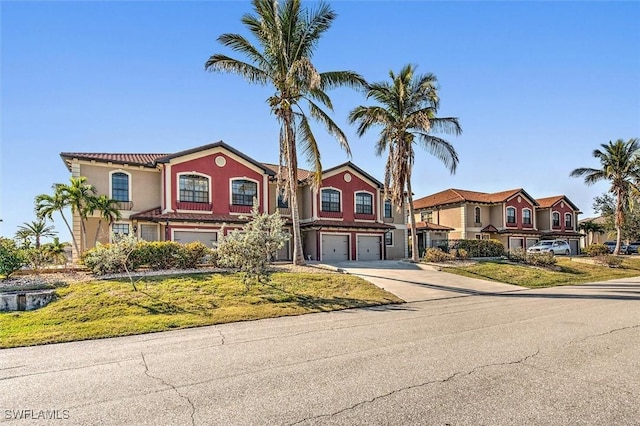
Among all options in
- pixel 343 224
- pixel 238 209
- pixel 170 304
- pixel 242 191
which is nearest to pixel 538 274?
pixel 343 224

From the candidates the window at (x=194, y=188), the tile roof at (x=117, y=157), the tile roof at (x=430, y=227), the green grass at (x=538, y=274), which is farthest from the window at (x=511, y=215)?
the tile roof at (x=117, y=157)

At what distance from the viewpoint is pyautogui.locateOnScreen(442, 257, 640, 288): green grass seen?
20.9m

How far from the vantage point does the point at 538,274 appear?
22.9 metres

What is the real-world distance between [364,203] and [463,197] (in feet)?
49.6

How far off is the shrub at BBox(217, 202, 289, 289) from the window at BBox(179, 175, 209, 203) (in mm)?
11912

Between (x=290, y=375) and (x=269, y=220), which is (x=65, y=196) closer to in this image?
(x=269, y=220)

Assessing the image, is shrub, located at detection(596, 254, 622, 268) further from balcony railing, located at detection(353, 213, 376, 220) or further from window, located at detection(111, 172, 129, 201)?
window, located at detection(111, 172, 129, 201)

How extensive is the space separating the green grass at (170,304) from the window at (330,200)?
542 inches

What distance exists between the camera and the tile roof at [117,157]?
22972mm

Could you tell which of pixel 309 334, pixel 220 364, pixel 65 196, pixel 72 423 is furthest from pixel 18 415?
pixel 65 196

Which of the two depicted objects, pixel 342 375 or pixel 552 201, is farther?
pixel 552 201

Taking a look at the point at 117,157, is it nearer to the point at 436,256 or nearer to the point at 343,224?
the point at 343,224

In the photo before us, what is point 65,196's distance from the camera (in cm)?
1975

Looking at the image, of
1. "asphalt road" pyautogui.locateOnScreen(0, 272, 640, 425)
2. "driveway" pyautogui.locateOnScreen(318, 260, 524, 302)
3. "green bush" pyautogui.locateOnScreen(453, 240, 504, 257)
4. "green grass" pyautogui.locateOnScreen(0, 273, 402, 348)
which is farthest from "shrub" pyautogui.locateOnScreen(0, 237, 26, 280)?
"green bush" pyautogui.locateOnScreen(453, 240, 504, 257)
